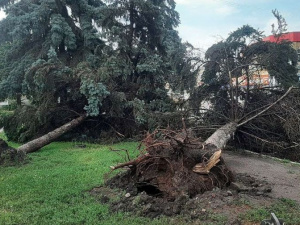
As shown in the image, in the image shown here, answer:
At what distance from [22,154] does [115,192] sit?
377 cm

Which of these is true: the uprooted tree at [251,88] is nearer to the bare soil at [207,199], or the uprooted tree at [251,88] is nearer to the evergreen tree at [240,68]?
the evergreen tree at [240,68]

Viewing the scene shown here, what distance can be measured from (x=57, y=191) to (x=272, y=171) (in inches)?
181

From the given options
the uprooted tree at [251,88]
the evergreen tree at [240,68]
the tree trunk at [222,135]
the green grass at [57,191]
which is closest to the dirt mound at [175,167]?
the green grass at [57,191]

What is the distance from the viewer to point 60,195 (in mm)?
4977

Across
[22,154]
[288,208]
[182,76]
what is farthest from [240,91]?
[22,154]

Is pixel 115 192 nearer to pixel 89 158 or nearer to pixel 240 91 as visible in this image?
pixel 89 158

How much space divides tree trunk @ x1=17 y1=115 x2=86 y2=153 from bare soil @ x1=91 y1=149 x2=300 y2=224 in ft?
14.0

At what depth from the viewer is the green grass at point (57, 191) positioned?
408cm

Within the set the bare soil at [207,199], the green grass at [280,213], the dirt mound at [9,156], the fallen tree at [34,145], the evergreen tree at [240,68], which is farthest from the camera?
the evergreen tree at [240,68]

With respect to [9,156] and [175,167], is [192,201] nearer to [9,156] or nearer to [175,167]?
[175,167]

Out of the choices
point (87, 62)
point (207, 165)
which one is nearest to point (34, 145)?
point (87, 62)

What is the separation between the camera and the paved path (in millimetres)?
5379

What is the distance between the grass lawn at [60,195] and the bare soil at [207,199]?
0.17 meters

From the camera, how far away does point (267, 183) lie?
5.65 meters
